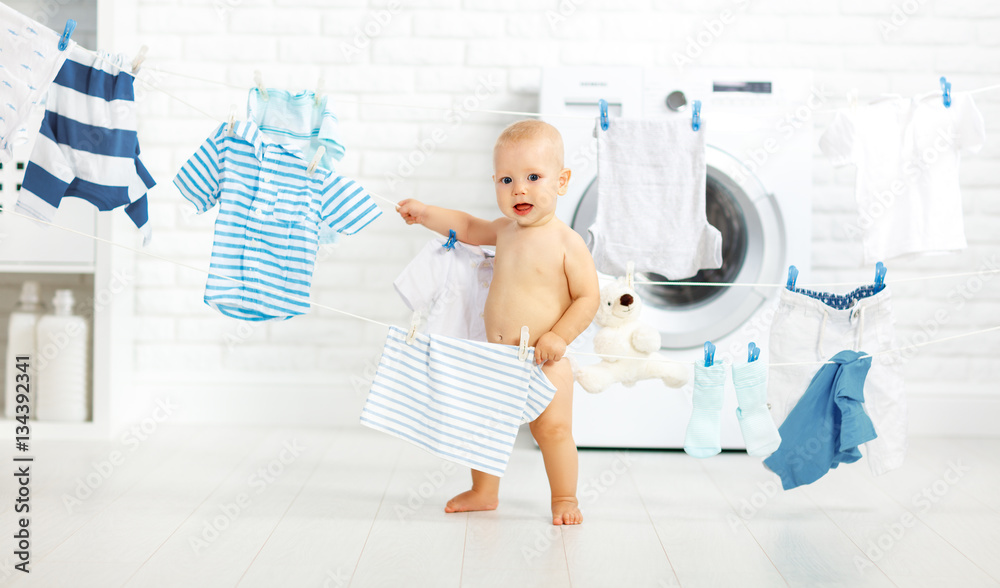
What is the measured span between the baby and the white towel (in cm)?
14

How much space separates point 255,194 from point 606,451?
49.4 inches

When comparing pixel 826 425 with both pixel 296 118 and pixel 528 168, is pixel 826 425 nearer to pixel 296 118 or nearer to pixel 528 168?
pixel 528 168

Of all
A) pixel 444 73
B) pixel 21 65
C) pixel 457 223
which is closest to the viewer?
pixel 21 65

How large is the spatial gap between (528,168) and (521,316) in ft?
1.02

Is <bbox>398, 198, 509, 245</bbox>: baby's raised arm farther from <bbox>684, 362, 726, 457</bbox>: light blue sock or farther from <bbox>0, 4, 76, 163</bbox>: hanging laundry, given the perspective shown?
<bbox>0, 4, 76, 163</bbox>: hanging laundry

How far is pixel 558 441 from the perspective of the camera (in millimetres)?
1695

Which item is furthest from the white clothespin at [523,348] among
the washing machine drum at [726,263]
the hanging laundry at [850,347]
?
the washing machine drum at [726,263]

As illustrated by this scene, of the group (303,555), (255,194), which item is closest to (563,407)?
(303,555)

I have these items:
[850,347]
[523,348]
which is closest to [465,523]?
[523,348]

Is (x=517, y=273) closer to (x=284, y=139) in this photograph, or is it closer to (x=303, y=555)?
(x=284, y=139)

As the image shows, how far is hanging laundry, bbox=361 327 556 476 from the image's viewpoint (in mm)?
1552

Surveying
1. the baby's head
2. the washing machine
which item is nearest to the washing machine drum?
the washing machine

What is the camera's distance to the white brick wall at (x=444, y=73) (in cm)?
253

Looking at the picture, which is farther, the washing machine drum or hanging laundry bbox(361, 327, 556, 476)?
the washing machine drum
